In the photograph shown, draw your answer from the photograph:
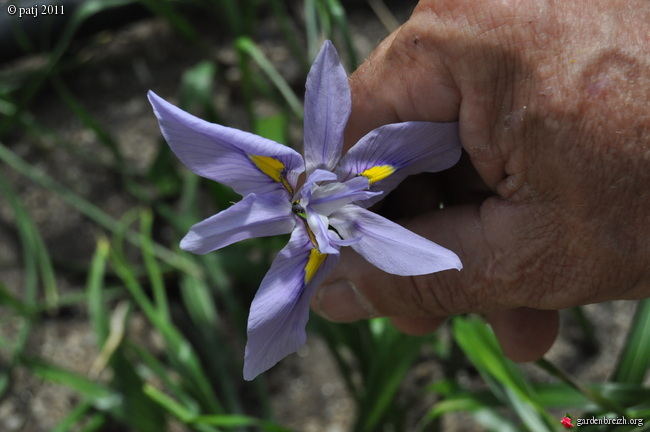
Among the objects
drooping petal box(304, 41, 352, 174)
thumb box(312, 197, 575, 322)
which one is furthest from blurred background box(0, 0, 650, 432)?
drooping petal box(304, 41, 352, 174)

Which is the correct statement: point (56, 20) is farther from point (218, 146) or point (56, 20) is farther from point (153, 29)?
point (218, 146)

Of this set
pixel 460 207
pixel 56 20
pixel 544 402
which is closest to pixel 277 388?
pixel 544 402

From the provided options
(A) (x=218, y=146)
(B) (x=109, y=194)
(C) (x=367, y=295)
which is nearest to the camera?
(A) (x=218, y=146)

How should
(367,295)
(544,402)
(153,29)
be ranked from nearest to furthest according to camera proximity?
(367,295), (544,402), (153,29)

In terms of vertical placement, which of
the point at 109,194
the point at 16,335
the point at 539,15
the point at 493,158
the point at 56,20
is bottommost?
the point at 16,335

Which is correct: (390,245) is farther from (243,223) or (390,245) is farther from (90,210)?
(90,210)

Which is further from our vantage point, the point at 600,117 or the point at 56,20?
the point at 56,20

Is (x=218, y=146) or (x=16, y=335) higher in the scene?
(x=218, y=146)

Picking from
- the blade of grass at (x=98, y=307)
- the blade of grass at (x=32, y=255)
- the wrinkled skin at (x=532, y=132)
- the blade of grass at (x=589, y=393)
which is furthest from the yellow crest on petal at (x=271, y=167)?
the blade of grass at (x=32, y=255)

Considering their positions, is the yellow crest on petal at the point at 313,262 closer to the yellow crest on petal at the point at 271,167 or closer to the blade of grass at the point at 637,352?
the yellow crest on petal at the point at 271,167
